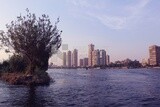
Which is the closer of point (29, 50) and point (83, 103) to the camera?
point (83, 103)

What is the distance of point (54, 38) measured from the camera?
7206 centimetres

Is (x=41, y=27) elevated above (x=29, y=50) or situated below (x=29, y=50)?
above

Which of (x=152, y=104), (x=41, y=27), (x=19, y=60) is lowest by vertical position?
(x=152, y=104)

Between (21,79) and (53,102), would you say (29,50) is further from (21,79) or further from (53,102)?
(53,102)

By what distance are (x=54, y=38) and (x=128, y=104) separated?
41.0 m

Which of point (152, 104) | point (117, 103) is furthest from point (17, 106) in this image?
point (152, 104)

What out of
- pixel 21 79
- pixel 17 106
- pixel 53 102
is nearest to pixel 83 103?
pixel 53 102

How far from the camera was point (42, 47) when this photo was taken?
70.3 meters

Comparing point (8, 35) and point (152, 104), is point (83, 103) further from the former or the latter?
point (8, 35)

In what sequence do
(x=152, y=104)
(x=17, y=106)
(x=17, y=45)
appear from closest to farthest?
1. (x=17, y=106)
2. (x=152, y=104)
3. (x=17, y=45)

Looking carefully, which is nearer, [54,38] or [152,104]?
[152,104]

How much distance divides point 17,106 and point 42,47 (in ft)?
129

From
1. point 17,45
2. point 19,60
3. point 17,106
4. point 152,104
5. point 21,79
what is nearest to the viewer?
point 17,106

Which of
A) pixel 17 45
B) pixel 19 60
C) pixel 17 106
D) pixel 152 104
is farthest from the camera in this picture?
pixel 19 60
